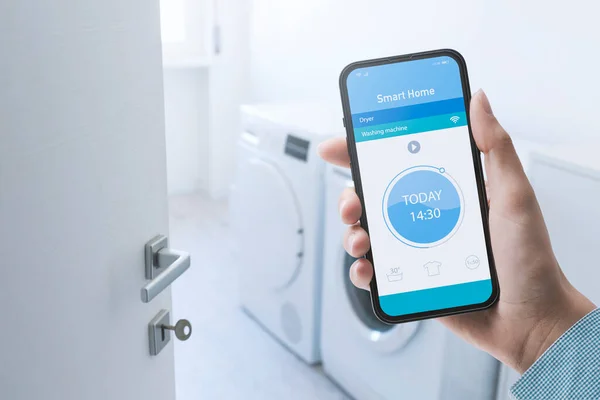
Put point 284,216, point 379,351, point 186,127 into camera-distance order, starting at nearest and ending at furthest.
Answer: point 379,351
point 284,216
point 186,127

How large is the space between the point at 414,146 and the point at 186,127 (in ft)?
9.09

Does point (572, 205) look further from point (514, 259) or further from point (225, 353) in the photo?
point (225, 353)

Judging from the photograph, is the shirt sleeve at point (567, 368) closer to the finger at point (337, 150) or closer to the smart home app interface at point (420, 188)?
the smart home app interface at point (420, 188)

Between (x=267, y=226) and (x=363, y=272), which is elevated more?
(x=363, y=272)

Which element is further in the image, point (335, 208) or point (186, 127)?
point (186, 127)

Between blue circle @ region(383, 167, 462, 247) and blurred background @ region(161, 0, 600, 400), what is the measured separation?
47cm

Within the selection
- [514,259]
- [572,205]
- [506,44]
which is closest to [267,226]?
[506,44]

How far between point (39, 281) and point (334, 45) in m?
1.98

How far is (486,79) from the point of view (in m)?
1.83

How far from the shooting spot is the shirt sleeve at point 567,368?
2.08 feet

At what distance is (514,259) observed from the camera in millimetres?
792

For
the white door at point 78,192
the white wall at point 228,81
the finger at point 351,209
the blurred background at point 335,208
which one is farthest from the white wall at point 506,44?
the white door at point 78,192

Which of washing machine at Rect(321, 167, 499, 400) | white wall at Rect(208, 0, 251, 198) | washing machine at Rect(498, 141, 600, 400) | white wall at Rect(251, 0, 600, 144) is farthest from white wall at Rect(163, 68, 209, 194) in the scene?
washing machine at Rect(498, 141, 600, 400)

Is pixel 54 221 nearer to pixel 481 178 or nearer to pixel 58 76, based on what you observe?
pixel 58 76
